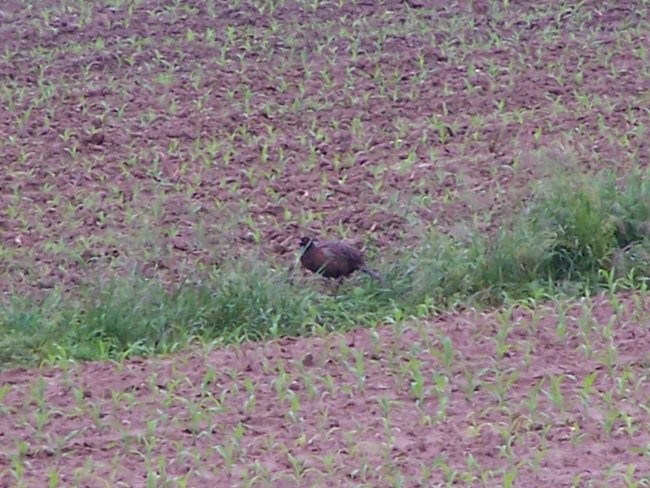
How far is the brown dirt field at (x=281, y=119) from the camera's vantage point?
8461 millimetres

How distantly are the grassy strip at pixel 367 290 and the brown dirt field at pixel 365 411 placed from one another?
379 mm

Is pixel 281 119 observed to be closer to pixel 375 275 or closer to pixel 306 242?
pixel 306 242

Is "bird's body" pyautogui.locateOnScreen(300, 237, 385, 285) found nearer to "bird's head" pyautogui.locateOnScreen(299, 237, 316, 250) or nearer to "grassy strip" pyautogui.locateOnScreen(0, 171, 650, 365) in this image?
"bird's head" pyautogui.locateOnScreen(299, 237, 316, 250)

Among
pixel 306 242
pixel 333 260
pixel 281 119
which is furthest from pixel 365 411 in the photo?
pixel 281 119

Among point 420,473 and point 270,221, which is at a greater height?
point 420,473

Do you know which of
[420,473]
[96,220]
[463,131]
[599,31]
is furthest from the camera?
[599,31]

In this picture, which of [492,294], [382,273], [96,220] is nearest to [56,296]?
[96,220]

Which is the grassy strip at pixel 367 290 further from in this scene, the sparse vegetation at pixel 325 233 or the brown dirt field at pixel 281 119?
the brown dirt field at pixel 281 119

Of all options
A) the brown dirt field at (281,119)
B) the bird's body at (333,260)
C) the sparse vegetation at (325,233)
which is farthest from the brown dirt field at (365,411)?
the brown dirt field at (281,119)

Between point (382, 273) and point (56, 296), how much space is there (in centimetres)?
179

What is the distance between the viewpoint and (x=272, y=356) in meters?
6.44

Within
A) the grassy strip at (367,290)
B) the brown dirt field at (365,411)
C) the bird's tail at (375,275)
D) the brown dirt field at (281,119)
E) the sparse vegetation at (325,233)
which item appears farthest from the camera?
the brown dirt field at (281,119)

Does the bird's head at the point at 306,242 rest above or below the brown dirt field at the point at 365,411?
below

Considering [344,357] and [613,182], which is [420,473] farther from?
[613,182]
